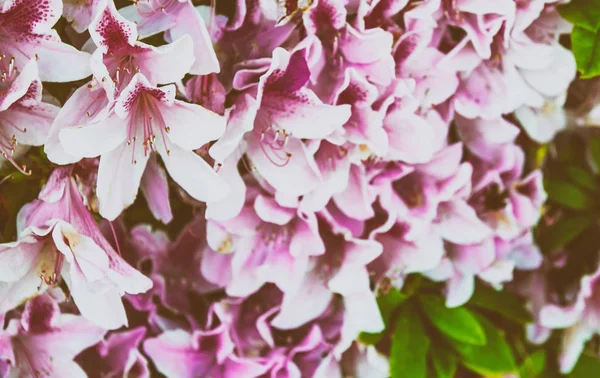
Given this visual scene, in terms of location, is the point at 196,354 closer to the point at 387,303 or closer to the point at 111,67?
the point at 387,303

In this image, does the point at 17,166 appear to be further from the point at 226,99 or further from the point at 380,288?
the point at 380,288

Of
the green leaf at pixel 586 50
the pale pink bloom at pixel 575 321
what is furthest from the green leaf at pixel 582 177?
the green leaf at pixel 586 50

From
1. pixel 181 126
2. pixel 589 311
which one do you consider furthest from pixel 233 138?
pixel 589 311

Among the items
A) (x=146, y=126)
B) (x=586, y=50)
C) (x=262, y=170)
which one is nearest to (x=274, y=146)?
(x=262, y=170)

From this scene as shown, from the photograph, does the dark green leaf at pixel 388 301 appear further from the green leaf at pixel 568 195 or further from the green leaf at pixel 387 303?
the green leaf at pixel 568 195

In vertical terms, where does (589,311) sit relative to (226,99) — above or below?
below

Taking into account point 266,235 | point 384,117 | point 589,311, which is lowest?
point 589,311
